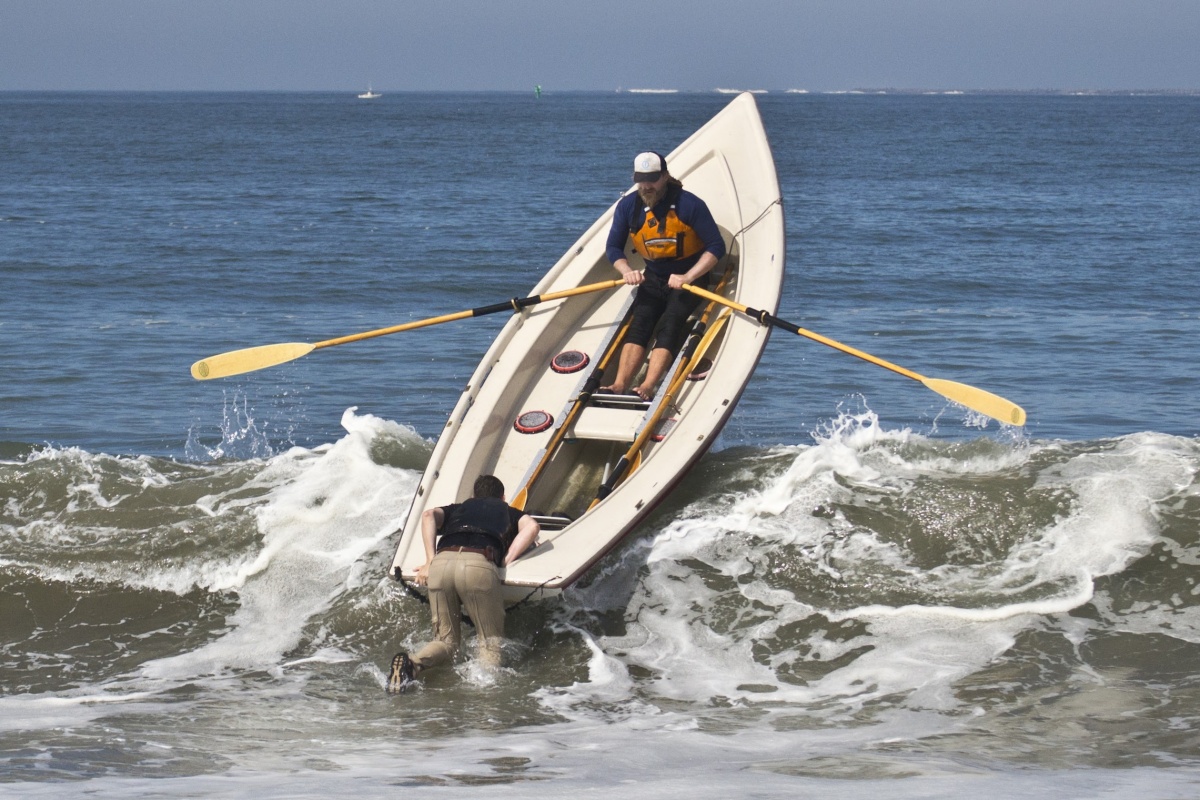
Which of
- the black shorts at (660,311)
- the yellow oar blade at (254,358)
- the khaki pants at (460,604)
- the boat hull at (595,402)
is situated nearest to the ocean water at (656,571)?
the khaki pants at (460,604)

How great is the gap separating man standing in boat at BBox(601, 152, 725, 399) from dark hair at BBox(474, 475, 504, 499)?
1756 millimetres

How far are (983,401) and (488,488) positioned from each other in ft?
10.6

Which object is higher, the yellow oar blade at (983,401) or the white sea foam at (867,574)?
the yellow oar blade at (983,401)

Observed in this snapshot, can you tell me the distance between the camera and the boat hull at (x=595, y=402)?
6645 millimetres

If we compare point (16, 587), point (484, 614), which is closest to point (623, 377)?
point (484, 614)

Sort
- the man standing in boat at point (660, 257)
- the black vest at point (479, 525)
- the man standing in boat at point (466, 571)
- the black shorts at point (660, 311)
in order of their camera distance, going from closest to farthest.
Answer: the man standing in boat at point (466, 571), the black vest at point (479, 525), the man standing in boat at point (660, 257), the black shorts at point (660, 311)

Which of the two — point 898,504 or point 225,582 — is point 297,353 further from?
point 898,504

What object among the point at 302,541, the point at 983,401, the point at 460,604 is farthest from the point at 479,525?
the point at 983,401

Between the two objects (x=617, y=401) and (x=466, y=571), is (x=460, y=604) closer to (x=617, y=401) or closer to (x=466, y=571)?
(x=466, y=571)

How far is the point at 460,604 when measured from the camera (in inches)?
243

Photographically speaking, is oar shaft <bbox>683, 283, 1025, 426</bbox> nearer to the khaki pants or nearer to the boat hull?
the boat hull

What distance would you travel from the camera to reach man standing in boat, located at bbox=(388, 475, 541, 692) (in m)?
6.01

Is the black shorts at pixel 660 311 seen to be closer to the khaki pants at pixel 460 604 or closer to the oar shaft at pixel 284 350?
the oar shaft at pixel 284 350

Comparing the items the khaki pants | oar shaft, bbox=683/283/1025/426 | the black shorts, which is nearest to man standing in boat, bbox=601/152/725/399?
the black shorts
